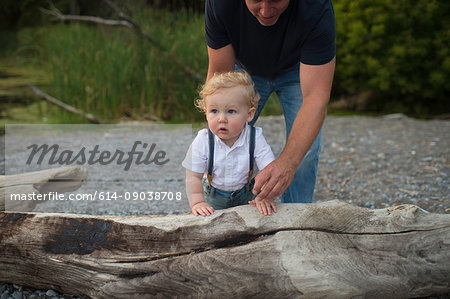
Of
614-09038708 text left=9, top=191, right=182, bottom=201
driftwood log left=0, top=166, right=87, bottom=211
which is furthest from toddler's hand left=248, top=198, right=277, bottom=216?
614-09038708 text left=9, top=191, right=182, bottom=201

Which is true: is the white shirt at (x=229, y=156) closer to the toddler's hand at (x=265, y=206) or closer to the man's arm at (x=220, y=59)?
the toddler's hand at (x=265, y=206)

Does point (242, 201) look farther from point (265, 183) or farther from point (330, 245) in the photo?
point (330, 245)

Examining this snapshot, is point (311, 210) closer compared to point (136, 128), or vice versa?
point (311, 210)

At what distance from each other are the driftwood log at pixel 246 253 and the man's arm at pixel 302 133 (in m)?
0.13

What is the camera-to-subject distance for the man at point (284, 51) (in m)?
1.77

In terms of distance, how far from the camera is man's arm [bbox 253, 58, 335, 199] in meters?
1.73

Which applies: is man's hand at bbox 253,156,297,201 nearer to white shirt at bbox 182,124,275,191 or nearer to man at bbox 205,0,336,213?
man at bbox 205,0,336,213

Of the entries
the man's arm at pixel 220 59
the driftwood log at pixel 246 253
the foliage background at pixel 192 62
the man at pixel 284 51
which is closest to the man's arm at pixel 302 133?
the man at pixel 284 51

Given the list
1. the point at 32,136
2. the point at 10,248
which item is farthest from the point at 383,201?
the point at 32,136

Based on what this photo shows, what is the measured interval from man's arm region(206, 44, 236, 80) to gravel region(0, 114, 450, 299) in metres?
1.25

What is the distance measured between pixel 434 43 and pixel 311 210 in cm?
595

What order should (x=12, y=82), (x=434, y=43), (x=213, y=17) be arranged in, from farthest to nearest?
(x=12, y=82), (x=434, y=43), (x=213, y=17)

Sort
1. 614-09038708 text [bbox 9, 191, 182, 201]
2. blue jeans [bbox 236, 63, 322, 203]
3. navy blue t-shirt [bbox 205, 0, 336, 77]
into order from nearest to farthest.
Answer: navy blue t-shirt [bbox 205, 0, 336, 77] < blue jeans [bbox 236, 63, 322, 203] < 614-09038708 text [bbox 9, 191, 182, 201]

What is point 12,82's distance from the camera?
10.5m
